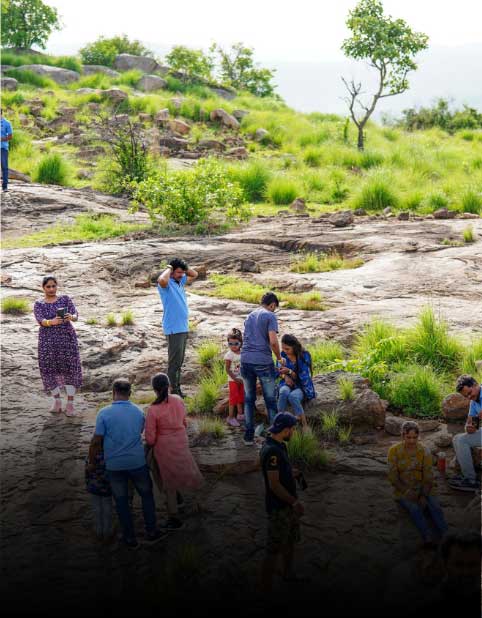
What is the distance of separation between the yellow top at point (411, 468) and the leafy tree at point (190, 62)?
2893 cm

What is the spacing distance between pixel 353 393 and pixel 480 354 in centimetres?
169

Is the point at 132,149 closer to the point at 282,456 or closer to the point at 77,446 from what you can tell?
the point at 77,446

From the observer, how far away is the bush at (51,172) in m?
17.8

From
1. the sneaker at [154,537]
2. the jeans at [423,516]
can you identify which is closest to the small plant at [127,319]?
the sneaker at [154,537]

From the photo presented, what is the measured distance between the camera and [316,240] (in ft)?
43.6

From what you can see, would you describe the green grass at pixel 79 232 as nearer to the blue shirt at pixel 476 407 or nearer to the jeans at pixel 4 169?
the jeans at pixel 4 169

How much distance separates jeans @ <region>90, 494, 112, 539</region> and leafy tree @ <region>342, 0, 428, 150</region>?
63.5 ft

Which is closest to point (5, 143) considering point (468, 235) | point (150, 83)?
point (468, 235)

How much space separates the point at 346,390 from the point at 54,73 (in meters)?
25.9

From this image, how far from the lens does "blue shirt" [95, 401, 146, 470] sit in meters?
5.29

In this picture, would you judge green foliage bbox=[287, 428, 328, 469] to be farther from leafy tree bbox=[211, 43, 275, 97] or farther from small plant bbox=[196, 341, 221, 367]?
leafy tree bbox=[211, 43, 275, 97]

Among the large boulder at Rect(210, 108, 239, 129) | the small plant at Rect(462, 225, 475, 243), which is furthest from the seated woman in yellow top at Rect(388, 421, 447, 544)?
the large boulder at Rect(210, 108, 239, 129)

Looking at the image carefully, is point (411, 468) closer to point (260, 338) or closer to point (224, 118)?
point (260, 338)

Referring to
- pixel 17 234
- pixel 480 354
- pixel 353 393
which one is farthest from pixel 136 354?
pixel 17 234
